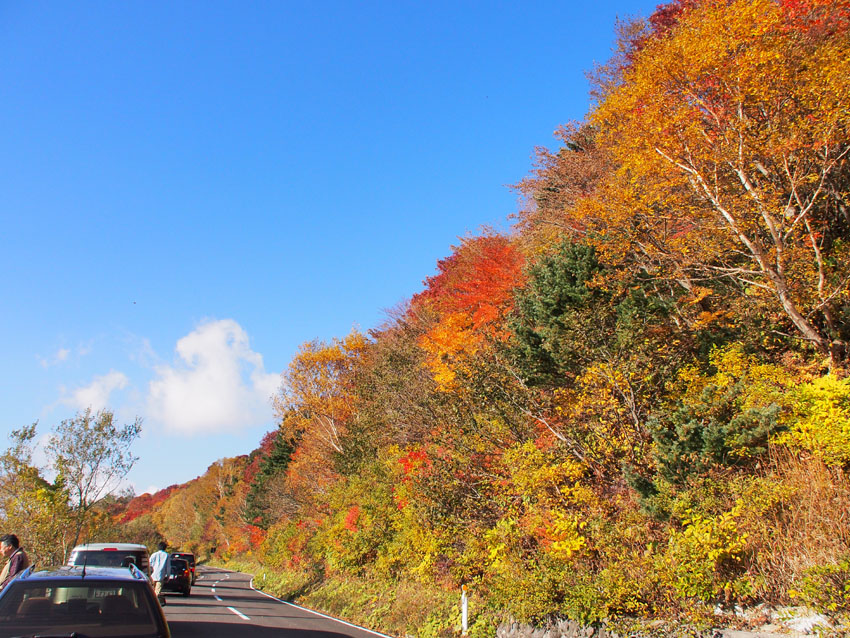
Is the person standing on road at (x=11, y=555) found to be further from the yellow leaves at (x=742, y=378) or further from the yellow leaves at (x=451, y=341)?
the yellow leaves at (x=451, y=341)

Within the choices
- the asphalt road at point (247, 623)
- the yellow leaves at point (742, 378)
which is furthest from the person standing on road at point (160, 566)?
the yellow leaves at point (742, 378)

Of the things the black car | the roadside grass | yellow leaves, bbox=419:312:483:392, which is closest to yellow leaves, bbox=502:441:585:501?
the roadside grass

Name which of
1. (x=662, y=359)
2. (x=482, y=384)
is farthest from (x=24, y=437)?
(x=662, y=359)

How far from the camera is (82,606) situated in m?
4.80

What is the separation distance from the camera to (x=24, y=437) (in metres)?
29.6

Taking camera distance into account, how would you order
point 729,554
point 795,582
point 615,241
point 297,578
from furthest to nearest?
point 297,578 < point 615,241 < point 729,554 < point 795,582

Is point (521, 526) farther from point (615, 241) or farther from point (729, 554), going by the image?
point (615, 241)

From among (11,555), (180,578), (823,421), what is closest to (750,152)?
(823,421)

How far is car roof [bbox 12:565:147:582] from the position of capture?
4.91 m

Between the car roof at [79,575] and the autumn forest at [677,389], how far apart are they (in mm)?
6467

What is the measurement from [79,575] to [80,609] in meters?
0.33

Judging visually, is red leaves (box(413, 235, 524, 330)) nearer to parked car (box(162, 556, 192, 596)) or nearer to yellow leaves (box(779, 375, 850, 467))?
yellow leaves (box(779, 375, 850, 467))

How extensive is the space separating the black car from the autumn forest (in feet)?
21.0

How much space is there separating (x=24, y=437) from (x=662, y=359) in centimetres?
3278
